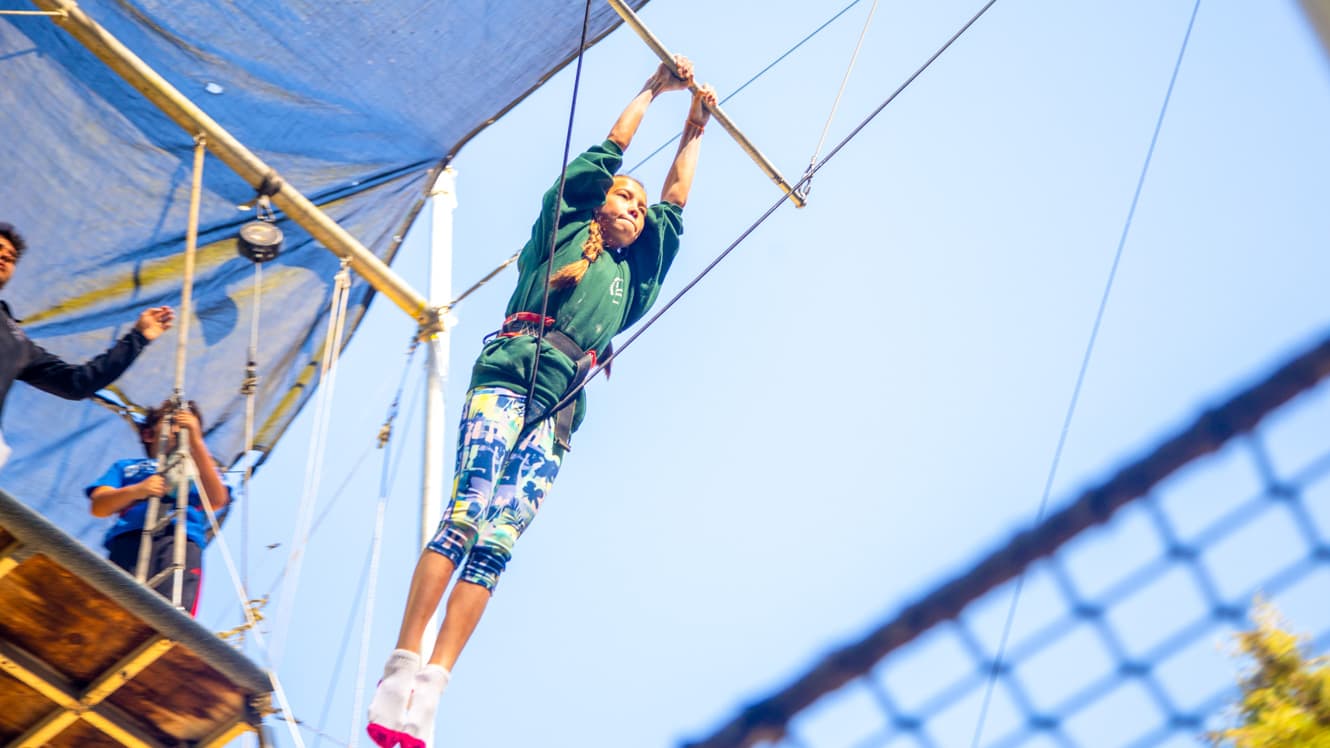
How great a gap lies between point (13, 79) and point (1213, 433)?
434 cm

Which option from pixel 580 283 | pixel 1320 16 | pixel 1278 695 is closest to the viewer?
pixel 1320 16

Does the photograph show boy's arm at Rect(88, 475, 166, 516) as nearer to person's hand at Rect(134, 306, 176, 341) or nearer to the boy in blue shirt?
the boy in blue shirt

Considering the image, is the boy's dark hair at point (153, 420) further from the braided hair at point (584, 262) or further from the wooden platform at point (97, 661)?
the braided hair at point (584, 262)

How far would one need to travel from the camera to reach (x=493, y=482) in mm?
4227

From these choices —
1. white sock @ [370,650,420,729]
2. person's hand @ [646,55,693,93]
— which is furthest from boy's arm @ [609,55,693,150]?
white sock @ [370,650,420,729]

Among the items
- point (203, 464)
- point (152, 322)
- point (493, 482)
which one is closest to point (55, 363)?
point (152, 322)

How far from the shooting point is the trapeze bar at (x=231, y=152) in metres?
5.18

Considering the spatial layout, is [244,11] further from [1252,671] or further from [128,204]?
[1252,671]

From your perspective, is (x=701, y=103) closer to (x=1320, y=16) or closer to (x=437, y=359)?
(x=437, y=359)

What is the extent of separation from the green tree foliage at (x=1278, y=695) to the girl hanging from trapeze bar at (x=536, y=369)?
1.82 metres

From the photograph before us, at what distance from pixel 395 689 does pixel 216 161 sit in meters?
2.50

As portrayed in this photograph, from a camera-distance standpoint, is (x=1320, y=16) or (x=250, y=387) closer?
(x=1320, y=16)

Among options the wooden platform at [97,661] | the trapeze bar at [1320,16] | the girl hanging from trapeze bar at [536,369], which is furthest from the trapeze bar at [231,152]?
the trapeze bar at [1320,16]

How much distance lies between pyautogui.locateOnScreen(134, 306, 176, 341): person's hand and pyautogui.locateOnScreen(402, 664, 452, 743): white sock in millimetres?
1276
